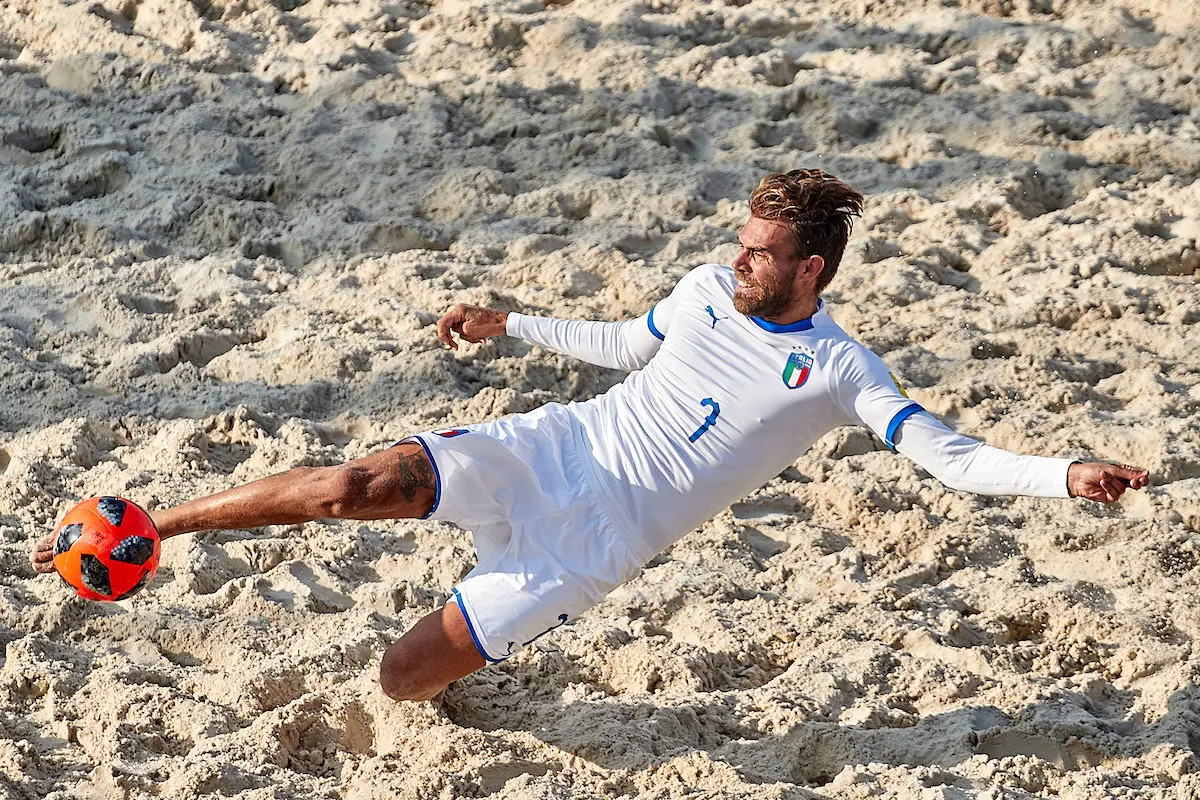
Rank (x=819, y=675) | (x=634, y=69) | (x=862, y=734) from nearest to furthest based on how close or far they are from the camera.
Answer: (x=862, y=734) → (x=819, y=675) → (x=634, y=69)

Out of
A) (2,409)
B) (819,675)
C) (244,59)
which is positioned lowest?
(819,675)

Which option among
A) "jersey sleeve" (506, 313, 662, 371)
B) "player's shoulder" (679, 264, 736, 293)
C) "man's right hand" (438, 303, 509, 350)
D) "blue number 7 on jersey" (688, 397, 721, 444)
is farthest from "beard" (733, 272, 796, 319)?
"man's right hand" (438, 303, 509, 350)

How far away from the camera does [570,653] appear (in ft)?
12.5

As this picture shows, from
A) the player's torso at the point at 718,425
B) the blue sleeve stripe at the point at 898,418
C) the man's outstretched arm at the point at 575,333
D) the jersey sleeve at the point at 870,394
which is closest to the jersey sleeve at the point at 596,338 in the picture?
the man's outstretched arm at the point at 575,333

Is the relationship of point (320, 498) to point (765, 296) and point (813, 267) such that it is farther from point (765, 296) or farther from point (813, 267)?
point (813, 267)

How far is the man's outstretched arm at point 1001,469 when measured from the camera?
116 inches

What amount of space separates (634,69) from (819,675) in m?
3.78

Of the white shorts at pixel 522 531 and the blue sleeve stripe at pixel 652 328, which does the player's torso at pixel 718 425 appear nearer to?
the white shorts at pixel 522 531

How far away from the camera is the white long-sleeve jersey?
3359 mm

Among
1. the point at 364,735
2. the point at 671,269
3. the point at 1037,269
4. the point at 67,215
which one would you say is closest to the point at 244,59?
the point at 67,215

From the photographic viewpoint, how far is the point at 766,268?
345cm

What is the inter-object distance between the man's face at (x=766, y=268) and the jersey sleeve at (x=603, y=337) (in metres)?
0.33

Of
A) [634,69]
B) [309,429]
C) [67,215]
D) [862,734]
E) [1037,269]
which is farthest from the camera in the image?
[634,69]

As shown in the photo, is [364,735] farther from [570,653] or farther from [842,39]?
[842,39]
